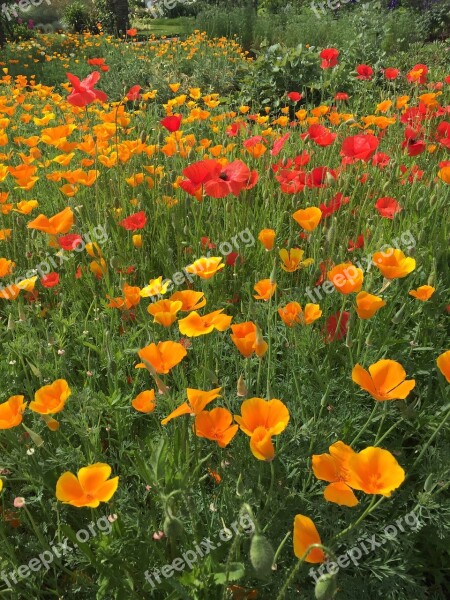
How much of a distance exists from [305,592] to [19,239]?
7.32 feet

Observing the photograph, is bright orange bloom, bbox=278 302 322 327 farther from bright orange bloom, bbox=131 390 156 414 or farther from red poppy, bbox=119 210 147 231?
red poppy, bbox=119 210 147 231

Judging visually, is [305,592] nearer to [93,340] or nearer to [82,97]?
[93,340]

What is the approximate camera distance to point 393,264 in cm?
154

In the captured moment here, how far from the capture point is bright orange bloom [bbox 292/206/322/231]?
1.75 metres

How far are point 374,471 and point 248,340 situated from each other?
1.44 feet

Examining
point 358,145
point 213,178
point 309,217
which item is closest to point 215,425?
point 309,217

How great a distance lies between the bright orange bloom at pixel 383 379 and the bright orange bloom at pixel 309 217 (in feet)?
2.22

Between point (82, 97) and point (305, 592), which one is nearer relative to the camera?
point (305, 592)

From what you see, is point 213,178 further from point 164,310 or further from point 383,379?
point 383,379

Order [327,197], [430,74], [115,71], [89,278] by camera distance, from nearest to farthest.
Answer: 1. [89,278]
2. [327,197]
3. [430,74]
4. [115,71]

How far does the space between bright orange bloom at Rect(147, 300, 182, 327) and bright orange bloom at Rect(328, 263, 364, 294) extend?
1.44 feet

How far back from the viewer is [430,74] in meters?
5.61

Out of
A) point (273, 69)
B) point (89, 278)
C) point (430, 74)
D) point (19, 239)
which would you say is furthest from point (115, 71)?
point (89, 278)
